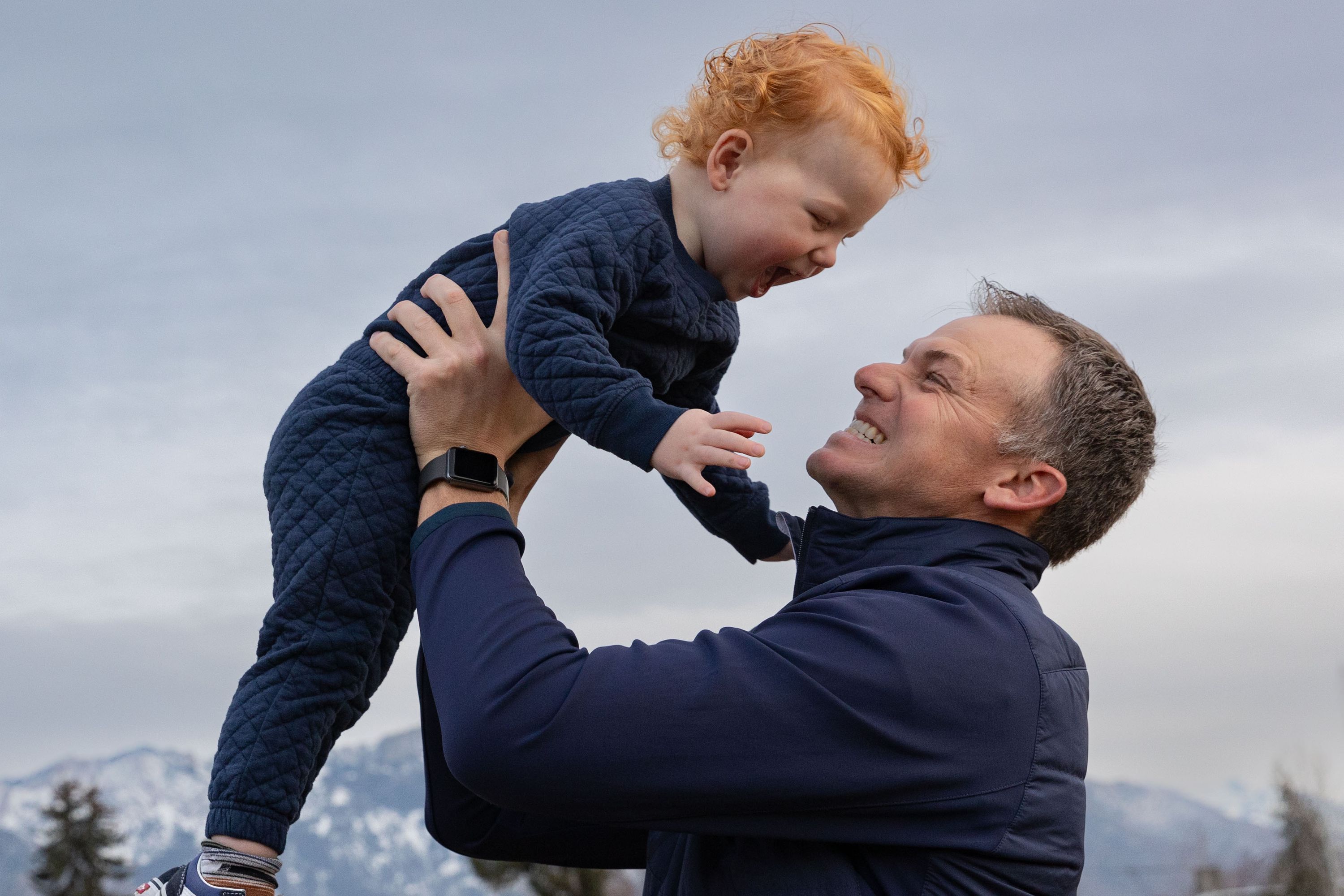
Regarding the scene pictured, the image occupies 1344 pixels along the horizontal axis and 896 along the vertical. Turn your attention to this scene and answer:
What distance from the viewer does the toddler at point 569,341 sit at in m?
2.84

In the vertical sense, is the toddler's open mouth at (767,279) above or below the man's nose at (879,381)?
above

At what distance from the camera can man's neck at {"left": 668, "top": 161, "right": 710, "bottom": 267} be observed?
10.5ft

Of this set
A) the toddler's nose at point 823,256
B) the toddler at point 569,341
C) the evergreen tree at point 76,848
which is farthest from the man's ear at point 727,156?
the evergreen tree at point 76,848

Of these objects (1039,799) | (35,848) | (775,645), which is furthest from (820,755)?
(35,848)

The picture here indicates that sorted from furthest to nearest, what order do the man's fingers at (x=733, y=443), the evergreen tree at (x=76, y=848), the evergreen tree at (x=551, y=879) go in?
1. the evergreen tree at (x=76, y=848)
2. the evergreen tree at (x=551, y=879)
3. the man's fingers at (x=733, y=443)

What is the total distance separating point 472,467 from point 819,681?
96cm

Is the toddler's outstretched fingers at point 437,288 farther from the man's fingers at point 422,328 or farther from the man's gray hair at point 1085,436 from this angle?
the man's gray hair at point 1085,436

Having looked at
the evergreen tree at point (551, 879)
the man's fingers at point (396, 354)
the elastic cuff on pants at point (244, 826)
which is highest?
the evergreen tree at point (551, 879)

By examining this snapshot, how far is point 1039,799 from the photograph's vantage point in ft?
8.39

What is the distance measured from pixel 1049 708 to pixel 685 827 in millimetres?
793

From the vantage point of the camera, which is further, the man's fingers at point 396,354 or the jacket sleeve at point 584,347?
the man's fingers at point 396,354

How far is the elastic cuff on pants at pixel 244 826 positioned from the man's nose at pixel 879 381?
1.83 m

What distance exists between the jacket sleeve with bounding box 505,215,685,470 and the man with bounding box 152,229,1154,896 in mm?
203

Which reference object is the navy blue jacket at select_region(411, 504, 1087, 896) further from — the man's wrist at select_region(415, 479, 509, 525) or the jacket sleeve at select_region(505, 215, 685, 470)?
the jacket sleeve at select_region(505, 215, 685, 470)
